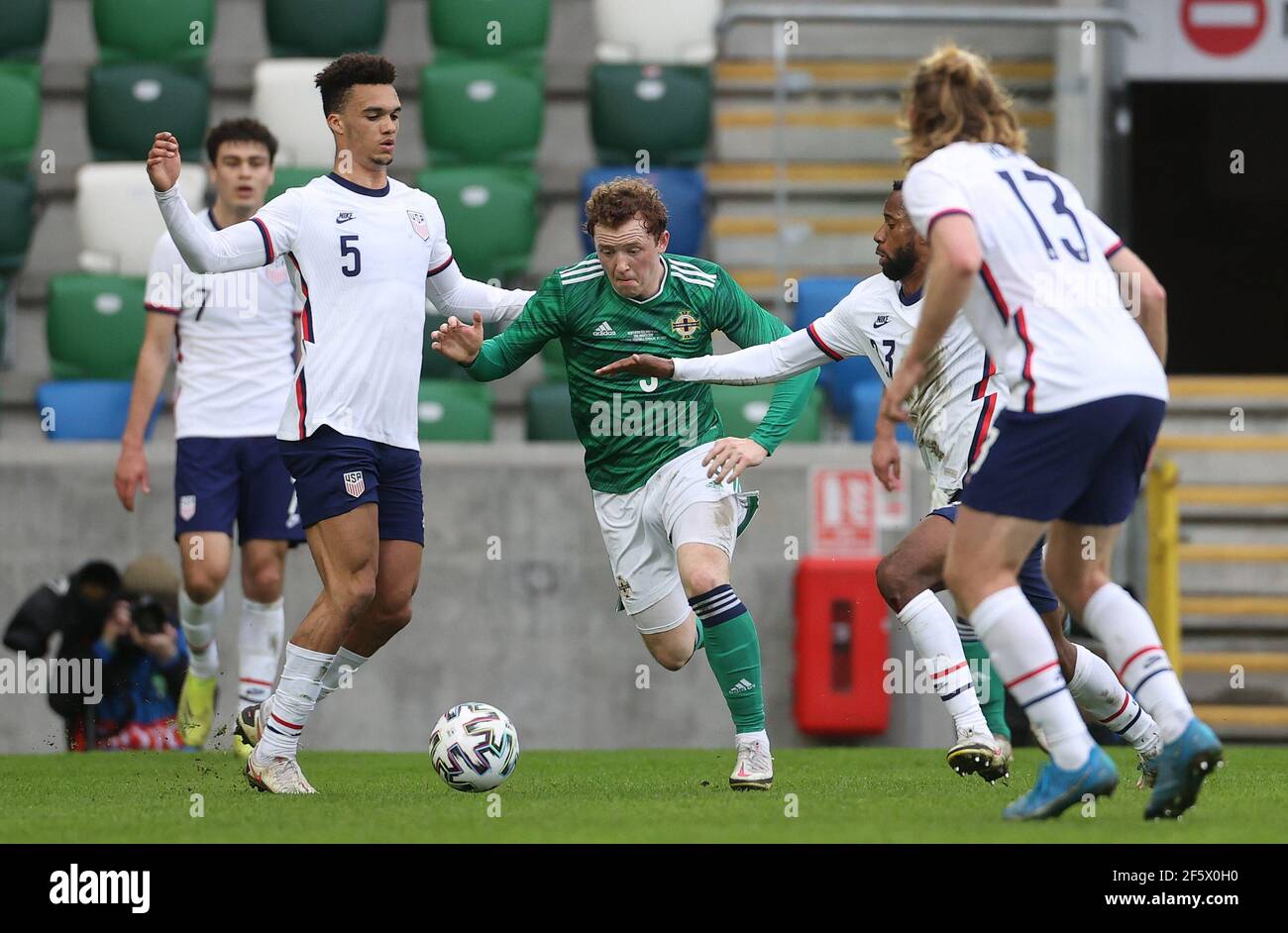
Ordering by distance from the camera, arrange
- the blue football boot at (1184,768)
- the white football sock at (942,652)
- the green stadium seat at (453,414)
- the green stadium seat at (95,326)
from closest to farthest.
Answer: the blue football boot at (1184,768) < the white football sock at (942,652) < the green stadium seat at (453,414) < the green stadium seat at (95,326)

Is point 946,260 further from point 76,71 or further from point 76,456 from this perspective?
point 76,71

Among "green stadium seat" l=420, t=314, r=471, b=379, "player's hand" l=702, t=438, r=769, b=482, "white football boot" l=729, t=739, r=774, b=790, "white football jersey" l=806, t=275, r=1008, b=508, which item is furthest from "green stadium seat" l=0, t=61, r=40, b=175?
"white football boot" l=729, t=739, r=774, b=790

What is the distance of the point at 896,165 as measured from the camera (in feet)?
39.7

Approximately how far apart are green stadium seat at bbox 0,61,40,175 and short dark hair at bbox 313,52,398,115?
20.0ft

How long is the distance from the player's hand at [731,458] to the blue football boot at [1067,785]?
1545 mm

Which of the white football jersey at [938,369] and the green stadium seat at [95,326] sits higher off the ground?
the green stadium seat at [95,326]

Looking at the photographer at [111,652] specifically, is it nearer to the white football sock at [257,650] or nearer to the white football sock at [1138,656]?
the white football sock at [257,650]

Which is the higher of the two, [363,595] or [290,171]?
[290,171]

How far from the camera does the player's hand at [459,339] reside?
21.0 ft

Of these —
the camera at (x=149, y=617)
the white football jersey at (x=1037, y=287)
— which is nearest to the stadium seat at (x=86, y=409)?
the camera at (x=149, y=617)

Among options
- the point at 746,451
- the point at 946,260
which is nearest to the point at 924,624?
the point at 746,451

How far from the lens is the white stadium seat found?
1134 centimetres

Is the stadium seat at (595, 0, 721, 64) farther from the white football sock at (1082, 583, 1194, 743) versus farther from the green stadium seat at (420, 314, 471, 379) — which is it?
the white football sock at (1082, 583, 1194, 743)

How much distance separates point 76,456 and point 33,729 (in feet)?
4.54
